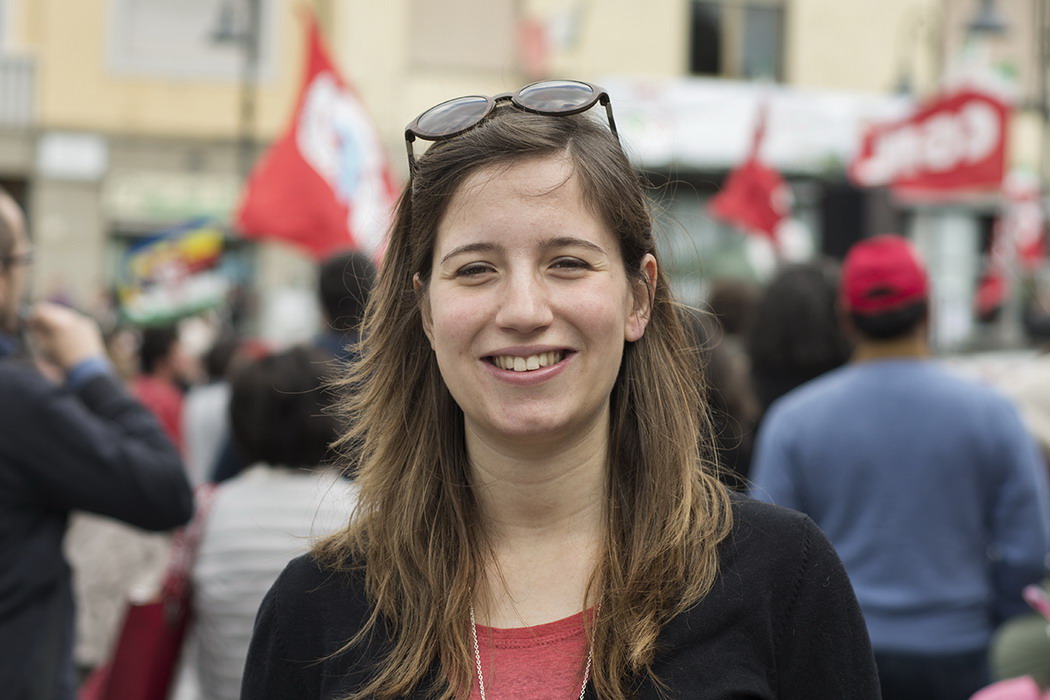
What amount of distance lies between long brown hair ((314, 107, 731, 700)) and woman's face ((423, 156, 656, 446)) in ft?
0.15

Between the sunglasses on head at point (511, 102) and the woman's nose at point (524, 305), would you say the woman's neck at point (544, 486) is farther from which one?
the sunglasses on head at point (511, 102)

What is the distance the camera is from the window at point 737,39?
21562 mm

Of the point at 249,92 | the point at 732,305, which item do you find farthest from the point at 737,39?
the point at 732,305

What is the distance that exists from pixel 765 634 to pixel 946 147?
7917 millimetres

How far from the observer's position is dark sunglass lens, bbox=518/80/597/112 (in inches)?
80.8

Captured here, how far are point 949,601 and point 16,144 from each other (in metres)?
18.8

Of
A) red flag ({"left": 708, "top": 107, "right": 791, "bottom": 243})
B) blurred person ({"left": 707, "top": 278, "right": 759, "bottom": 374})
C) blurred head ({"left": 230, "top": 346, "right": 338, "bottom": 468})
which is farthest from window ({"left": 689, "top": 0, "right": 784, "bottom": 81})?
blurred head ({"left": 230, "top": 346, "right": 338, "bottom": 468})

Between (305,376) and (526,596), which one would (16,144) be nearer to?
(305,376)

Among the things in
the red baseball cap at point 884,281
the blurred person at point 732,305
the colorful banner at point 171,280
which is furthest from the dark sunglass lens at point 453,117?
the colorful banner at point 171,280

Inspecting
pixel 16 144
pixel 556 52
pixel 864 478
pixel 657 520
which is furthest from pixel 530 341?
pixel 16 144

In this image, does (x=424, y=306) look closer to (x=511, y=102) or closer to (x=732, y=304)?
(x=511, y=102)

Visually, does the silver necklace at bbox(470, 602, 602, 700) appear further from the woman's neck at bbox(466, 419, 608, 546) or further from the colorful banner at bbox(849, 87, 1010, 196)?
the colorful banner at bbox(849, 87, 1010, 196)

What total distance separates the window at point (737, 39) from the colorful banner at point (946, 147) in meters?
12.1

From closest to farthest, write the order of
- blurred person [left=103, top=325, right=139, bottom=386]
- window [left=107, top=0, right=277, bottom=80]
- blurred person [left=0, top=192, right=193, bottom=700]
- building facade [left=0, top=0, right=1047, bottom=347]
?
blurred person [left=0, top=192, right=193, bottom=700]
blurred person [left=103, top=325, right=139, bottom=386]
building facade [left=0, top=0, right=1047, bottom=347]
window [left=107, top=0, right=277, bottom=80]
